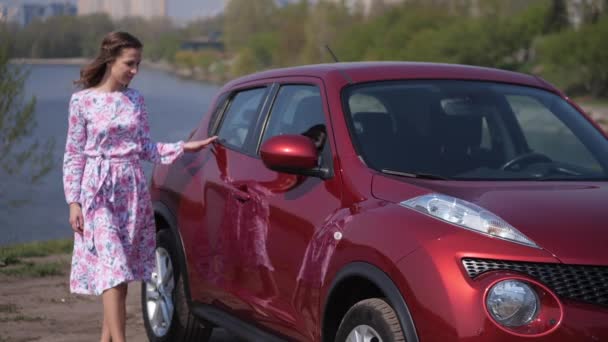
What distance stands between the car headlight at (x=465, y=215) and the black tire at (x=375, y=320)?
0.37 m

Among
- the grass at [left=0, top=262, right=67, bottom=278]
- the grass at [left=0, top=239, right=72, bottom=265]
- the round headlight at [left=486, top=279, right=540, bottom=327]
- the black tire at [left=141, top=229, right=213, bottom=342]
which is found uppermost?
the round headlight at [left=486, top=279, right=540, bottom=327]

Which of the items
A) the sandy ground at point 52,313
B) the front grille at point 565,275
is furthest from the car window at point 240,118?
the front grille at point 565,275

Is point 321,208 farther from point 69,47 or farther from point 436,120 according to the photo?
point 69,47

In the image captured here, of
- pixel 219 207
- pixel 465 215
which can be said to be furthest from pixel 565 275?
pixel 219 207

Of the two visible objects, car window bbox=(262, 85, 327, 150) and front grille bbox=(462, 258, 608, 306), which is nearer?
front grille bbox=(462, 258, 608, 306)

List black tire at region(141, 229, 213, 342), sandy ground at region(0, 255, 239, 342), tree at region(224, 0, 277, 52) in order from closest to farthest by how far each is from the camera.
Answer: black tire at region(141, 229, 213, 342)
sandy ground at region(0, 255, 239, 342)
tree at region(224, 0, 277, 52)

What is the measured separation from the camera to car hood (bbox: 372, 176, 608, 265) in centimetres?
374

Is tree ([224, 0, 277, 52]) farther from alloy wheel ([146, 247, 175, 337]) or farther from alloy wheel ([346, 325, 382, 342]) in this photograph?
alloy wheel ([346, 325, 382, 342])

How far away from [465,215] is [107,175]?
6.49ft

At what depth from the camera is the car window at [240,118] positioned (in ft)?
18.5

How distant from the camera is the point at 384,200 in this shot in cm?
422

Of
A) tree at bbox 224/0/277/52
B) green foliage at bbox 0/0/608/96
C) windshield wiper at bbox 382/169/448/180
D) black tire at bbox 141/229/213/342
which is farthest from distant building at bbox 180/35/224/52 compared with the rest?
windshield wiper at bbox 382/169/448/180

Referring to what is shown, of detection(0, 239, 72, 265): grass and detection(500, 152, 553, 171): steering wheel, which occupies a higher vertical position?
detection(500, 152, 553, 171): steering wheel

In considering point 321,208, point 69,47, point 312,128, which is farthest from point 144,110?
point 69,47
